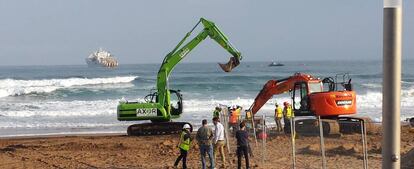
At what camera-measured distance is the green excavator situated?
2517 cm

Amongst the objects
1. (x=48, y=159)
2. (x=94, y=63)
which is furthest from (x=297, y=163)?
(x=94, y=63)

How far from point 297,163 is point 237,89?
49.8m

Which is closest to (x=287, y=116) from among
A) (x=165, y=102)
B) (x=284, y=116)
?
(x=284, y=116)

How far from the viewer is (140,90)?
68.6 m

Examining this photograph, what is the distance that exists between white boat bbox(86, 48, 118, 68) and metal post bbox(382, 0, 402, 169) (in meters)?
171

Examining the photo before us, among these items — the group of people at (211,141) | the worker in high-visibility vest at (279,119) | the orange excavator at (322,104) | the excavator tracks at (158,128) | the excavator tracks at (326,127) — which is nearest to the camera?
the group of people at (211,141)

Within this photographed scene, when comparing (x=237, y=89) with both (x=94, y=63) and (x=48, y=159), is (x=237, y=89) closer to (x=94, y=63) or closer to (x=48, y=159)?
(x=48, y=159)

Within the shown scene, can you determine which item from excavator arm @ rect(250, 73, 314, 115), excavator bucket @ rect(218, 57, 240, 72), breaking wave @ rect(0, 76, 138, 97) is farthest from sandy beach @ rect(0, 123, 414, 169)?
breaking wave @ rect(0, 76, 138, 97)

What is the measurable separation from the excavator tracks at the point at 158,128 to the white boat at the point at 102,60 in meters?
148

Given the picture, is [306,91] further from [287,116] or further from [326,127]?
[326,127]

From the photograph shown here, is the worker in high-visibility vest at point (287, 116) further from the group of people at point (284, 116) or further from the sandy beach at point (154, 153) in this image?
the sandy beach at point (154, 153)

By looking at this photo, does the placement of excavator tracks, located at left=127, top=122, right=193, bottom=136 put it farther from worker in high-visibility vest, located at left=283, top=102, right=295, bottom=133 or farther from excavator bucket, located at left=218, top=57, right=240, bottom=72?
worker in high-visibility vest, located at left=283, top=102, right=295, bottom=133

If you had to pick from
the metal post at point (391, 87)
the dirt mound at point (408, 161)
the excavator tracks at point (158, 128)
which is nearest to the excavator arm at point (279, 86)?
the excavator tracks at point (158, 128)

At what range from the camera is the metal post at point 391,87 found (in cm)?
398
